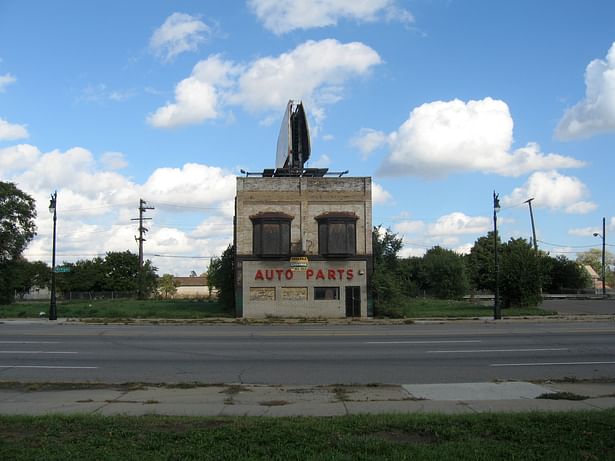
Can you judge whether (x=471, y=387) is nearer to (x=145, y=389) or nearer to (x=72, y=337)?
(x=145, y=389)

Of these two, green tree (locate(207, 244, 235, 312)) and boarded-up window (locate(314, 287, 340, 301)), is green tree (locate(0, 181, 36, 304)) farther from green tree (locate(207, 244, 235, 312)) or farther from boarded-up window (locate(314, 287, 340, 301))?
boarded-up window (locate(314, 287, 340, 301))

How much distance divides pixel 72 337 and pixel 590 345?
18.5 metres

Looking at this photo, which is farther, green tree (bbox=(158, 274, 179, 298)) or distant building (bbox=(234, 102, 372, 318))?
green tree (bbox=(158, 274, 179, 298))

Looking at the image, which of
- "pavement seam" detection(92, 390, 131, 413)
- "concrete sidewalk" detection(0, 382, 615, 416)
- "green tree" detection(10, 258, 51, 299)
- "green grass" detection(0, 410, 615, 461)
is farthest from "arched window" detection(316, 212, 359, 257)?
"green tree" detection(10, 258, 51, 299)

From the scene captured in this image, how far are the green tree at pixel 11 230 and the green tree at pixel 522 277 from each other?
48.8 meters

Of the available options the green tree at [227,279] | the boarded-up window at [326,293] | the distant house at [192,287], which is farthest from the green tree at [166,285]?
the boarded-up window at [326,293]

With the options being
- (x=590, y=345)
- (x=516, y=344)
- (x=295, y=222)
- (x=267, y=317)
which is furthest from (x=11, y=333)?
(x=590, y=345)

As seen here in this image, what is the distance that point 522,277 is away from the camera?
4044 centimetres

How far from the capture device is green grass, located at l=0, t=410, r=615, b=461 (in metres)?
6.28

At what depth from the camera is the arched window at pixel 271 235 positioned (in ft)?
119

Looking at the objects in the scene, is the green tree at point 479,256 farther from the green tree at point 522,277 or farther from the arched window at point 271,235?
the arched window at point 271,235

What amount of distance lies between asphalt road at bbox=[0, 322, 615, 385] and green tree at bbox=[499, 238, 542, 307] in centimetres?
1622

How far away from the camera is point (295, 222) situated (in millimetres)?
36938

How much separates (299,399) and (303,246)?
26.7 meters
